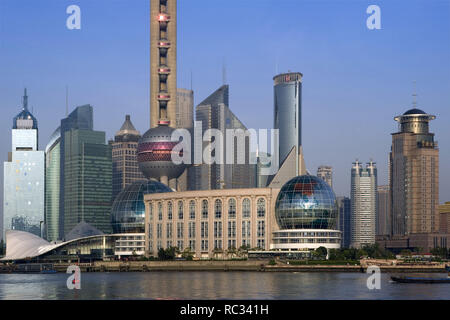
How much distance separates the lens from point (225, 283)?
439 feet

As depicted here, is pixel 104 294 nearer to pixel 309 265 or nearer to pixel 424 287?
pixel 424 287

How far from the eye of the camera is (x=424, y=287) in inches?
4970

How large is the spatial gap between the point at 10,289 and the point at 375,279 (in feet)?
192
